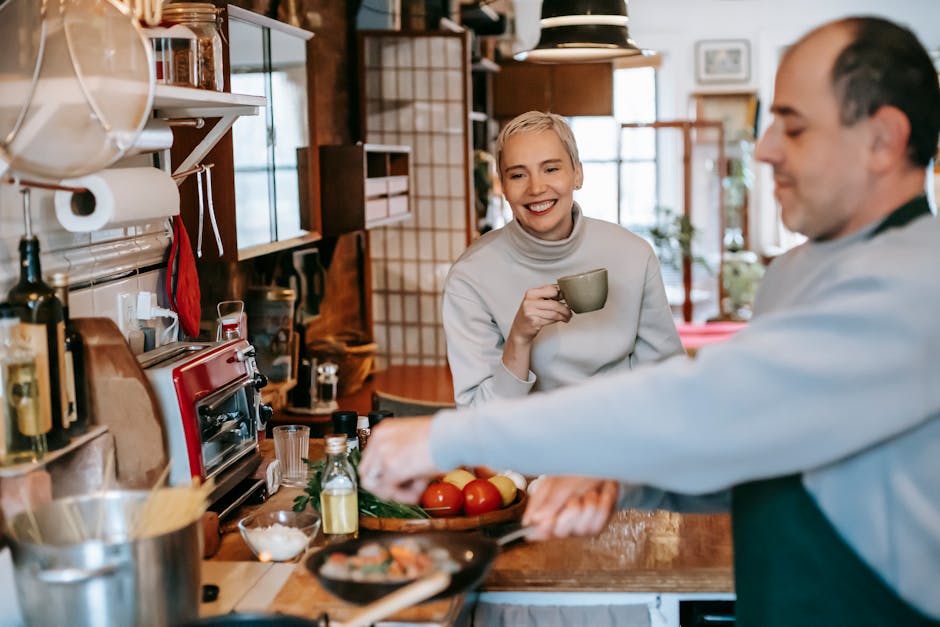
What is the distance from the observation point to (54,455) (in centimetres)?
176

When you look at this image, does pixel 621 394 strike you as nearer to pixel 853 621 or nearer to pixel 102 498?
pixel 853 621

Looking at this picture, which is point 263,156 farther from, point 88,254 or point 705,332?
point 705,332

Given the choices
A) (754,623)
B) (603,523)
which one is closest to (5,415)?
(603,523)

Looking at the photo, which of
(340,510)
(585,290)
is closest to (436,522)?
(340,510)

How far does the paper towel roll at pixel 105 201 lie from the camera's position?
6.63ft

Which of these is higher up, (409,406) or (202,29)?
(202,29)

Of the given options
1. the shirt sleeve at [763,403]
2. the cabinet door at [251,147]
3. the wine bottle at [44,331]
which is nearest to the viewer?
the shirt sleeve at [763,403]

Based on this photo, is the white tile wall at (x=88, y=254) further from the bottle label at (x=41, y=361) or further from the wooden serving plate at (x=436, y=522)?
the wooden serving plate at (x=436, y=522)

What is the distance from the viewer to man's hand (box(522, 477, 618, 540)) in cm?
151

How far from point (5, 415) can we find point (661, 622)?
1.16 meters

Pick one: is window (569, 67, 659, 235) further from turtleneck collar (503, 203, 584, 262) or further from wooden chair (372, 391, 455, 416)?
turtleneck collar (503, 203, 584, 262)

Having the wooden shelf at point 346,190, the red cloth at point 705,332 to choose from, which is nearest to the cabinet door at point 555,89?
the red cloth at point 705,332

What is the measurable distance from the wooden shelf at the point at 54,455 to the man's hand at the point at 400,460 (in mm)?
630

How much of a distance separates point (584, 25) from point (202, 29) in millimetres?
1373
